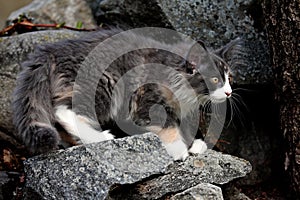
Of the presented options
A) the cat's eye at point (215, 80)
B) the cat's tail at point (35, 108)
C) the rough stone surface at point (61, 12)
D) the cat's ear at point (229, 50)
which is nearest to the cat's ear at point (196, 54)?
the cat's eye at point (215, 80)

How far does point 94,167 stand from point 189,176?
0.51m

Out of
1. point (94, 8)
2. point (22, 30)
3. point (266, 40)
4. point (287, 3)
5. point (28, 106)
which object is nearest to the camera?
point (28, 106)

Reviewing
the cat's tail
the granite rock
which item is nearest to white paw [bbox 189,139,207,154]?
the granite rock

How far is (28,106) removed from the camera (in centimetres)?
267

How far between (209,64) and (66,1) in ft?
6.66

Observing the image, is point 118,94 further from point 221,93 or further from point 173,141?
point 221,93

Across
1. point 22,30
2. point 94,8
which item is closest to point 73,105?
point 22,30

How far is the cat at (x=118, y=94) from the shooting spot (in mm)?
2711

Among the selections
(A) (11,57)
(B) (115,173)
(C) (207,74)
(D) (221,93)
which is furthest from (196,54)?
(A) (11,57)

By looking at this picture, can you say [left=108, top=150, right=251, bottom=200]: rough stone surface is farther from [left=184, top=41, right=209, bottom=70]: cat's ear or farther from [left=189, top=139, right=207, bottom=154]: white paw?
[left=184, top=41, right=209, bottom=70]: cat's ear

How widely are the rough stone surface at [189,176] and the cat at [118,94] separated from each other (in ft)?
0.29

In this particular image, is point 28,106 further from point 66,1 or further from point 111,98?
point 66,1

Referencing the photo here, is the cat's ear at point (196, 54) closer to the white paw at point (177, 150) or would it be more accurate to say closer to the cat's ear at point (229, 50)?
the cat's ear at point (229, 50)

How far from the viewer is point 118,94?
9.37ft
